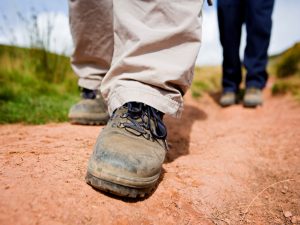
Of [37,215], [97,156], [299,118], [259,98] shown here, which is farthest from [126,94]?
[259,98]

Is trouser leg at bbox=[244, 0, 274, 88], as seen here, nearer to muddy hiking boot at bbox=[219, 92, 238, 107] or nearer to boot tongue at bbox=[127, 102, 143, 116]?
muddy hiking boot at bbox=[219, 92, 238, 107]

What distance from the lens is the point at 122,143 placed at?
102 cm

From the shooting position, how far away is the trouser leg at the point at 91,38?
163 cm

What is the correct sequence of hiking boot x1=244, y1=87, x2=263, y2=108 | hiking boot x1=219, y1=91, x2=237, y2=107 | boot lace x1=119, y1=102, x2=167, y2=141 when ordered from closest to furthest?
boot lace x1=119, y1=102, x2=167, y2=141
hiking boot x1=244, y1=87, x2=263, y2=108
hiking boot x1=219, y1=91, x2=237, y2=107

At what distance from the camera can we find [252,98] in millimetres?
2736

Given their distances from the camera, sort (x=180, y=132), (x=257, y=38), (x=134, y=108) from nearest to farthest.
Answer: (x=134, y=108) → (x=180, y=132) → (x=257, y=38)

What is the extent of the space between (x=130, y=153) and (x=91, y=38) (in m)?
0.95

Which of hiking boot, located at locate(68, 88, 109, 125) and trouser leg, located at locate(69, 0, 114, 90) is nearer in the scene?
trouser leg, located at locate(69, 0, 114, 90)

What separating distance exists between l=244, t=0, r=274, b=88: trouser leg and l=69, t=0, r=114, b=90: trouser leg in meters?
1.51

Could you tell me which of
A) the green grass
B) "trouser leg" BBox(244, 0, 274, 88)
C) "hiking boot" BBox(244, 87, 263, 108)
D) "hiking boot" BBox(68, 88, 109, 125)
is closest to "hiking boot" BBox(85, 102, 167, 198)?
"hiking boot" BBox(68, 88, 109, 125)

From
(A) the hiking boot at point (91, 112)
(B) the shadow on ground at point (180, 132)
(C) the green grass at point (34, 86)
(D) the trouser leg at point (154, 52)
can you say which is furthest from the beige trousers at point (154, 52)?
(C) the green grass at point (34, 86)

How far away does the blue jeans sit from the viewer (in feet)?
8.64

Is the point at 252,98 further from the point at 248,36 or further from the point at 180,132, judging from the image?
the point at 180,132

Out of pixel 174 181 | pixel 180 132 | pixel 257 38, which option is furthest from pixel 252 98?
pixel 174 181
